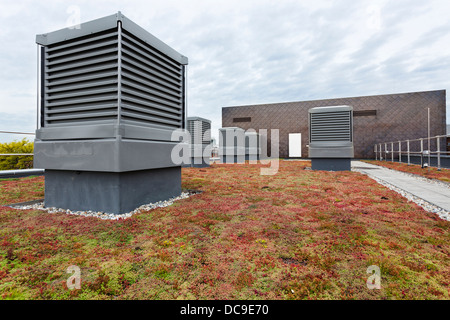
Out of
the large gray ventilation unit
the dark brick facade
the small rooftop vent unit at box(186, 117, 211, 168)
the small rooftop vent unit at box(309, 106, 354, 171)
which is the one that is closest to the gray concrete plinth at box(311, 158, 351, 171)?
the small rooftop vent unit at box(309, 106, 354, 171)

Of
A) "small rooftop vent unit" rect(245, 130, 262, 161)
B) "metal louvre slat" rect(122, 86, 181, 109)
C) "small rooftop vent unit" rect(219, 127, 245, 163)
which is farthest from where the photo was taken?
"small rooftop vent unit" rect(245, 130, 262, 161)

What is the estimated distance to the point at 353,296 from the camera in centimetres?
132

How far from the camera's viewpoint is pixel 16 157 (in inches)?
343

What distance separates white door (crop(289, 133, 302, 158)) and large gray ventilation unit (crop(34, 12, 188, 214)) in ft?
69.4

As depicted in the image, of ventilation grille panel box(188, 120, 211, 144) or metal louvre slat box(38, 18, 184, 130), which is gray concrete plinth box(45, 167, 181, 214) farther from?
ventilation grille panel box(188, 120, 211, 144)

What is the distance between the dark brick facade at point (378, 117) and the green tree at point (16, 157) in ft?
68.0

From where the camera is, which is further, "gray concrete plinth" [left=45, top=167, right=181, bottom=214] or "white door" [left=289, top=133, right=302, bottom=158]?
"white door" [left=289, top=133, right=302, bottom=158]

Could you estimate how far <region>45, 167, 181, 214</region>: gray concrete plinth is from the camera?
3.16m

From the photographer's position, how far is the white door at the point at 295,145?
23.1 metres

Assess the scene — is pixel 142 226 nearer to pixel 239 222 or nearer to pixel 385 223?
pixel 239 222

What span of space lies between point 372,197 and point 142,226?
4.00m

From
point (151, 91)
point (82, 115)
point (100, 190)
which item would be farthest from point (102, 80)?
point (100, 190)

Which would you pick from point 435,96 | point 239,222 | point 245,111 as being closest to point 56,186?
point 239,222
